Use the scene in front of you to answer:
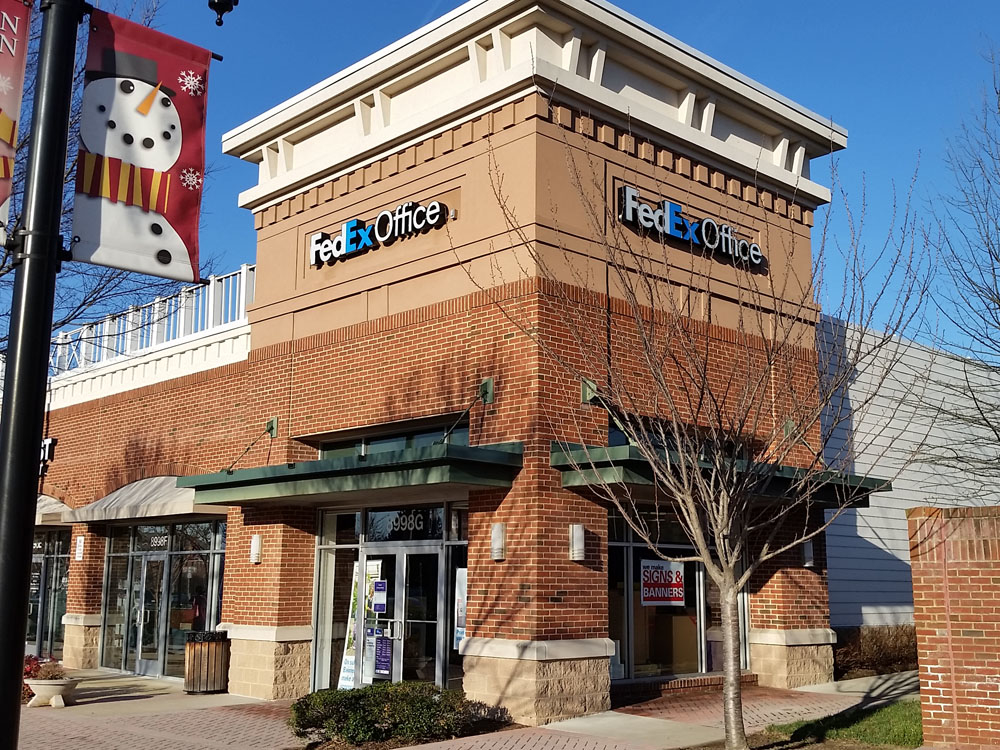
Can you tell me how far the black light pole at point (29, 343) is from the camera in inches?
176

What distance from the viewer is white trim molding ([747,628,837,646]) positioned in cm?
1670

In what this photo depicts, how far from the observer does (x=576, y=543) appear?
45.2 feet

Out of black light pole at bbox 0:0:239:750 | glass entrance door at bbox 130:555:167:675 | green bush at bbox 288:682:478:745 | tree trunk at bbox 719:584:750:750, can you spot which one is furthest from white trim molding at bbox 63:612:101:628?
black light pole at bbox 0:0:239:750

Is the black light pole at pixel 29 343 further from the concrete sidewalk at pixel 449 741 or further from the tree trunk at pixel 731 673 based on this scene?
the concrete sidewalk at pixel 449 741

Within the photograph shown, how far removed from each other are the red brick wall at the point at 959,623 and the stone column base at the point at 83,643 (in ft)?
58.2

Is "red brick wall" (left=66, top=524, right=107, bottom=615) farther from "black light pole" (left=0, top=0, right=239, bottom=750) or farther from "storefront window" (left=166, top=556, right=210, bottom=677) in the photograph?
"black light pole" (left=0, top=0, right=239, bottom=750)

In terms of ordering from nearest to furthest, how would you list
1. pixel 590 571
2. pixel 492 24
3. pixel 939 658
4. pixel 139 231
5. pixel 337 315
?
1. pixel 139 231
2. pixel 939 658
3. pixel 590 571
4. pixel 492 24
5. pixel 337 315

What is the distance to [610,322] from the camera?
1506cm

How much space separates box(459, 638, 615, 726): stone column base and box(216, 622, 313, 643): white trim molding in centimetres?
393

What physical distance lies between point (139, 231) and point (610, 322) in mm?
9887

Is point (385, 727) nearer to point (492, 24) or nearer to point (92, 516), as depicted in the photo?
point (492, 24)

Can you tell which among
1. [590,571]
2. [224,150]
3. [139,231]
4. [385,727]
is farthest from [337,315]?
[139,231]

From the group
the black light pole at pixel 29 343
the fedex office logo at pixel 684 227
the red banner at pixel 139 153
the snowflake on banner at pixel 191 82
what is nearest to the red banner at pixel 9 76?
the red banner at pixel 139 153

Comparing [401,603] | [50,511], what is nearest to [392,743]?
[401,603]
